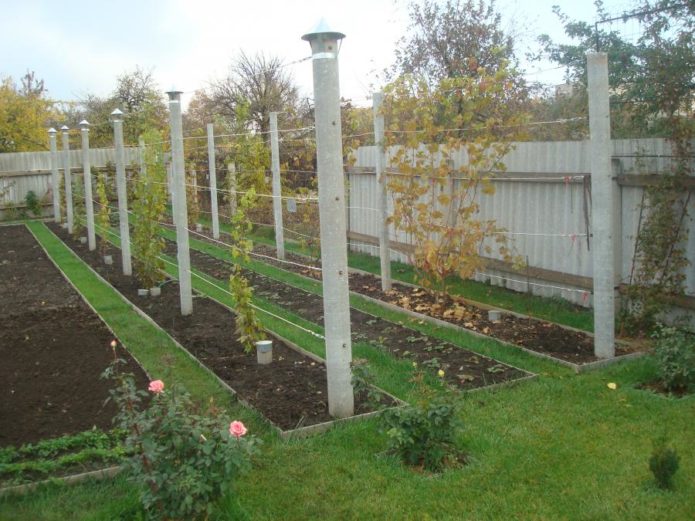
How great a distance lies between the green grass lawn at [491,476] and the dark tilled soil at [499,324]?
51.4 inches

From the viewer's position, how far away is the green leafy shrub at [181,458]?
3789mm

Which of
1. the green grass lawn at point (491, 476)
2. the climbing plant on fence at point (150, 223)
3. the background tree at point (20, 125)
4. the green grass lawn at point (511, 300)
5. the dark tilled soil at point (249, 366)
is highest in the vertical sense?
the background tree at point (20, 125)

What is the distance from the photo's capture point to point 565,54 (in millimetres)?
11570

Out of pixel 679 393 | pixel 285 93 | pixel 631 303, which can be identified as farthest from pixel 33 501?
pixel 285 93

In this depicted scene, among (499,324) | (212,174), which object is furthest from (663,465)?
(212,174)

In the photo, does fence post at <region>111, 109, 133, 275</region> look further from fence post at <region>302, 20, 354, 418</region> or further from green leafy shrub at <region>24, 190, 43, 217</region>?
green leafy shrub at <region>24, 190, 43, 217</region>

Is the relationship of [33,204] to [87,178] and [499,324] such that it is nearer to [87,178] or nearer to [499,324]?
[87,178]

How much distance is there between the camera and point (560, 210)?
9203mm

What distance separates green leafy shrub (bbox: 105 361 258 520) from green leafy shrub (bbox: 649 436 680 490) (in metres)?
2.31

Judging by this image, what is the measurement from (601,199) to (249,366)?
3.68 meters

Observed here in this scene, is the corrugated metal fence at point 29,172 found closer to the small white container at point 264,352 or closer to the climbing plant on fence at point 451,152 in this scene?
Result: the climbing plant on fence at point 451,152

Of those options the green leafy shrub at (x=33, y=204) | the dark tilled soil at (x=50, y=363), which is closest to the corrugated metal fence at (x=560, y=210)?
the dark tilled soil at (x=50, y=363)

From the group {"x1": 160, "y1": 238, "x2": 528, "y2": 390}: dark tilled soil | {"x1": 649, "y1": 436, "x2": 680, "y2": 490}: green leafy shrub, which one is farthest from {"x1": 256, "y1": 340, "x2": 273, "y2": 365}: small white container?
{"x1": 649, "y1": 436, "x2": 680, "y2": 490}: green leafy shrub

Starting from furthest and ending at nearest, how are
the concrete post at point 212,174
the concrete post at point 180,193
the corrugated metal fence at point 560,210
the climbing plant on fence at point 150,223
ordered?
1. the concrete post at point 212,174
2. the climbing plant on fence at point 150,223
3. the concrete post at point 180,193
4. the corrugated metal fence at point 560,210
